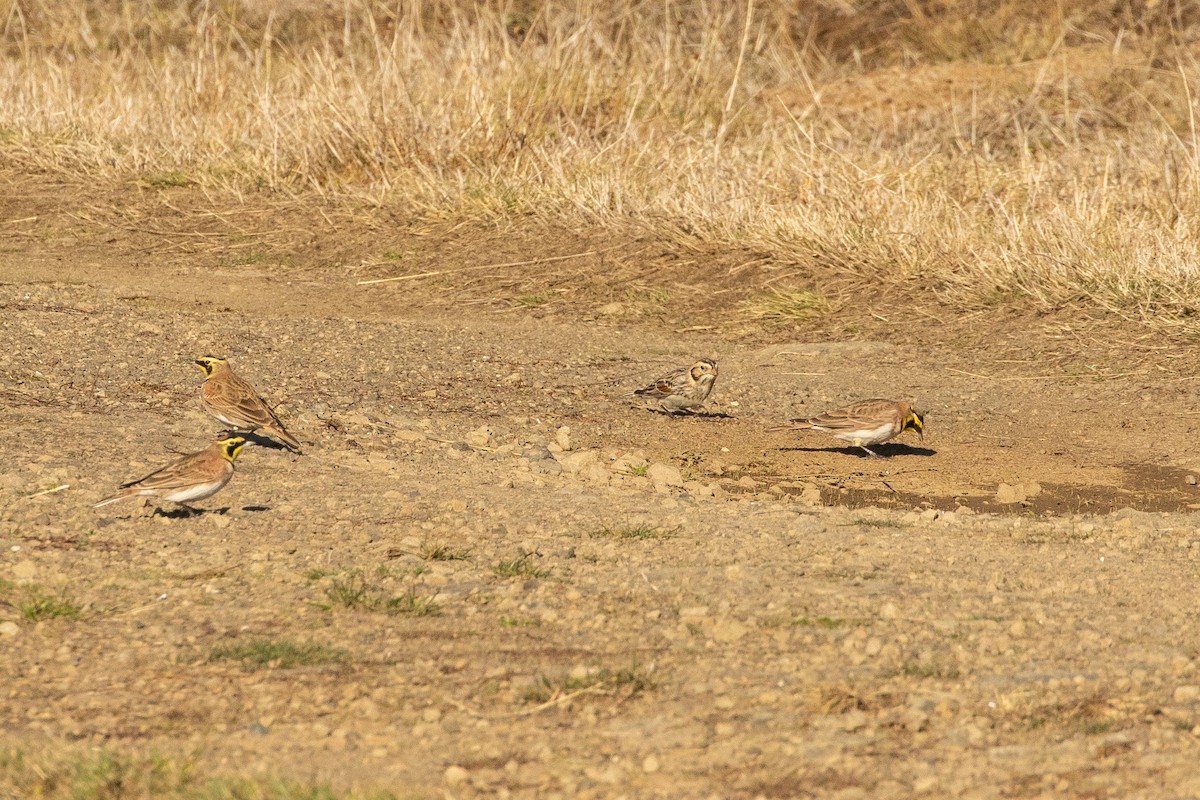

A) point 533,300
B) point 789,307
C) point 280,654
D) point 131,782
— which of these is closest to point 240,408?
point 280,654

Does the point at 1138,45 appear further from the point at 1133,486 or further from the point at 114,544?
the point at 114,544

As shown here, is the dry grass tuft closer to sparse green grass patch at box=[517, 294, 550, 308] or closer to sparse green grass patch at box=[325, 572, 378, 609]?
sparse green grass patch at box=[517, 294, 550, 308]

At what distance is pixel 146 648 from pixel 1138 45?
17245 millimetres

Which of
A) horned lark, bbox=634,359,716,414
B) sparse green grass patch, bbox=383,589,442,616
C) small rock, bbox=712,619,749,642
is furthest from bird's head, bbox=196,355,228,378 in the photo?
small rock, bbox=712,619,749,642

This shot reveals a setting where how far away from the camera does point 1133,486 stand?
25.7ft

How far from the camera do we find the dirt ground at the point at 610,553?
13.4 feet

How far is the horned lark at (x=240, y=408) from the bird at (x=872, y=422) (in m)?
2.81

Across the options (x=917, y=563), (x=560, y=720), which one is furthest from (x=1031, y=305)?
(x=560, y=720)

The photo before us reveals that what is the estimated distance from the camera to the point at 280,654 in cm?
463

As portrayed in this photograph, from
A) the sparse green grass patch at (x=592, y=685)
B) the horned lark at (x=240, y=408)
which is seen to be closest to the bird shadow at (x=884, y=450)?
the horned lark at (x=240, y=408)

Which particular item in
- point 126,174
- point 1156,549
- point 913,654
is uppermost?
point 913,654

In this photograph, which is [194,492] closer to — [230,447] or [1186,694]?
[230,447]

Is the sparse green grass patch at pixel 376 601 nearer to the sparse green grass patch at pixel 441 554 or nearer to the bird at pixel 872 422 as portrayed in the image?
the sparse green grass patch at pixel 441 554

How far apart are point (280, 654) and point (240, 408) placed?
2.96 meters
